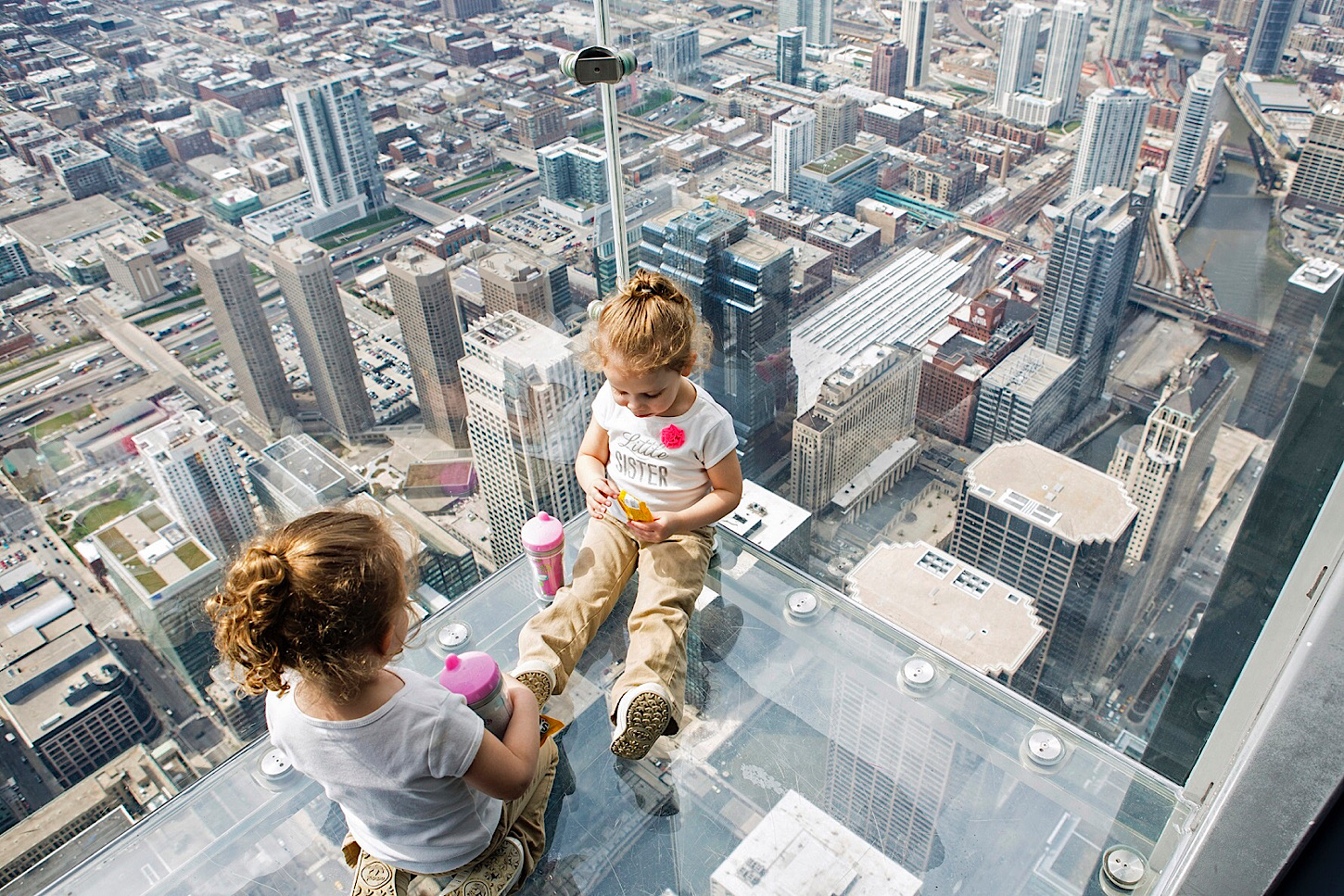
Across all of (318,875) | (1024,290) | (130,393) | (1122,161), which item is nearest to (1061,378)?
(1024,290)

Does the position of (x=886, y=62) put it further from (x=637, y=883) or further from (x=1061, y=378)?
(x=637, y=883)

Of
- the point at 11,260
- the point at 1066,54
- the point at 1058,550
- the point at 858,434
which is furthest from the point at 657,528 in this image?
the point at 1066,54

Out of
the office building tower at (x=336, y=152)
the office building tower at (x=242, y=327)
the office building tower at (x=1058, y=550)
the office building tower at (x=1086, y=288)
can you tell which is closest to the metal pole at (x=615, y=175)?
the office building tower at (x=1058, y=550)

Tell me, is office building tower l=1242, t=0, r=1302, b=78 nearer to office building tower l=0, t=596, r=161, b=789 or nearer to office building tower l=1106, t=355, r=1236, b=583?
office building tower l=1106, t=355, r=1236, b=583

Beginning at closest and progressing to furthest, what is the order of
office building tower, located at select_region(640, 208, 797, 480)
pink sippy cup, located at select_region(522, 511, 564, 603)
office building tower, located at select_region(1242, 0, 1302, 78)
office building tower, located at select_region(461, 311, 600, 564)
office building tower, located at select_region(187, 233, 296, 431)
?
1. pink sippy cup, located at select_region(522, 511, 564, 603)
2. office building tower, located at select_region(640, 208, 797, 480)
3. office building tower, located at select_region(461, 311, 600, 564)
4. office building tower, located at select_region(1242, 0, 1302, 78)
5. office building tower, located at select_region(187, 233, 296, 431)

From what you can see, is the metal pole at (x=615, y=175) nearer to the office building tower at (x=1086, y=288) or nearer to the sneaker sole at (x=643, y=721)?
the sneaker sole at (x=643, y=721)

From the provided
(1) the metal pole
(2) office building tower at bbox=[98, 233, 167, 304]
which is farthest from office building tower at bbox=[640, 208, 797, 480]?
(2) office building tower at bbox=[98, 233, 167, 304]

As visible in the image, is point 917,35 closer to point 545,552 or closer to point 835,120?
point 835,120
